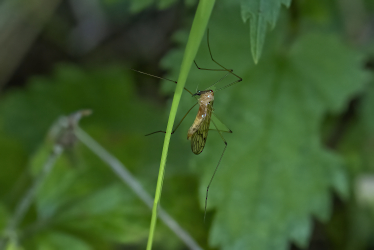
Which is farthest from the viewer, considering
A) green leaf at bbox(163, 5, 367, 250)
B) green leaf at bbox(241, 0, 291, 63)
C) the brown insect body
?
green leaf at bbox(163, 5, 367, 250)

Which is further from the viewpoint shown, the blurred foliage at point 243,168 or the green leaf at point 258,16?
Answer: the blurred foliage at point 243,168

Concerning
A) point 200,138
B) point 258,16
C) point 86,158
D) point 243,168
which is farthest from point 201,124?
point 86,158

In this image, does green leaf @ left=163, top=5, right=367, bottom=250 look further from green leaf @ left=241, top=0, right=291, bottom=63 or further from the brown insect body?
green leaf @ left=241, top=0, right=291, bottom=63

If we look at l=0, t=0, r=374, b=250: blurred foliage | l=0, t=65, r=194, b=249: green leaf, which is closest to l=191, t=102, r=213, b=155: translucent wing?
l=0, t=0, r=374, b=250: blurred foliage

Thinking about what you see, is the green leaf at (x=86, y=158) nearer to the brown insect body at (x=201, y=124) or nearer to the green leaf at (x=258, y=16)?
the brown insect body at (x=201, y=124)

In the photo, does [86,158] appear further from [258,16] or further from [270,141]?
[258,16]

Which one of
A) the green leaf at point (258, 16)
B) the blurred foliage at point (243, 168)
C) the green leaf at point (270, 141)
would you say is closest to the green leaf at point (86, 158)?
the blurred foliage at point (243, 168)
